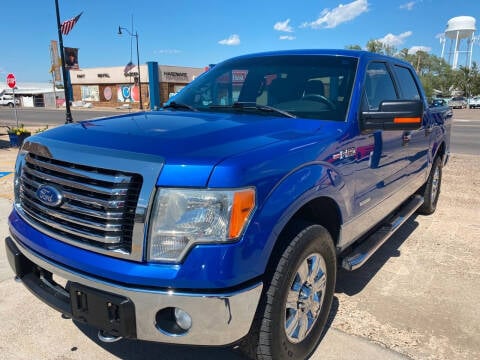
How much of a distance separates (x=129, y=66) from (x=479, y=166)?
145ft

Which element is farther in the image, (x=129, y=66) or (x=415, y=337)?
(x=129, y=66)

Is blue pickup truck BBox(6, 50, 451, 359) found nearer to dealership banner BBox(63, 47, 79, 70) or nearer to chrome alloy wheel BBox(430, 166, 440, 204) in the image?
chrome alloy wheel BBox(430, 166, 440, 204)

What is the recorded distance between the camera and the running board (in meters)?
2.79

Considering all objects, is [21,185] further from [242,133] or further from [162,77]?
[162,77]

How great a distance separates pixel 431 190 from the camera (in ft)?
17.8

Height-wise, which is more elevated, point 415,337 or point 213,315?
point 213,315

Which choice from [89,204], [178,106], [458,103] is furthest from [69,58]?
[458,103]

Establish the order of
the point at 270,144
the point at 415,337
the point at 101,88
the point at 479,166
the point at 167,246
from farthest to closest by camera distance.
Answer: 1. the point at 101,88
2. the point at 479,166
3. the point at 415,337
4. the point at 270,144
5. the point at 167,246

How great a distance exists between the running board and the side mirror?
36.4 inches

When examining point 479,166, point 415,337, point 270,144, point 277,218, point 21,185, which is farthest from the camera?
point 479,166

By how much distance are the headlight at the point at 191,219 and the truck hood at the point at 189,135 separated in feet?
0.27

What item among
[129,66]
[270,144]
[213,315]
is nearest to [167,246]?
[213,315]

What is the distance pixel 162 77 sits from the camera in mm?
48969

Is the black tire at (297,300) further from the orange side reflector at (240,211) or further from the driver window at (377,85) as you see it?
the driver window at (377,85)
